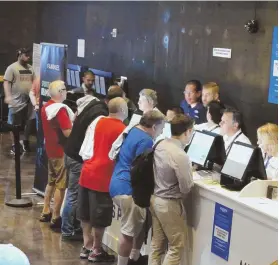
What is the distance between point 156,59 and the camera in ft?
30.5

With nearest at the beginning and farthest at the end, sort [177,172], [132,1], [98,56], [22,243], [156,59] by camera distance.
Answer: [177,172]
[22,243]
[156,59]
[132,1]
[98,56]

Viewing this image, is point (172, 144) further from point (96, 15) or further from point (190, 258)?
point (96, 15)

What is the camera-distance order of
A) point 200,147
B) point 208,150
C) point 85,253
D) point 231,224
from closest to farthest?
point 231,224
point 208,150
point 200,147
point 85,253

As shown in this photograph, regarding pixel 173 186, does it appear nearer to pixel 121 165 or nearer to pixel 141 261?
pixel 121 165

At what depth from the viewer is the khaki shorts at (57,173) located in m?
6.62

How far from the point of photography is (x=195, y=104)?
7227mm

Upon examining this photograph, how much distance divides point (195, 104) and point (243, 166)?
275 cm

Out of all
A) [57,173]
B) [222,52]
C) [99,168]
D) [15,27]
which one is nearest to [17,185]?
[57,173]

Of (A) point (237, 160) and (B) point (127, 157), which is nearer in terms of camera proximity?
(A) point (237, 160)

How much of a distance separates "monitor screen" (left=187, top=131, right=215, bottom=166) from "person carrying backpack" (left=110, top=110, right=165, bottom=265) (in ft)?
1.07

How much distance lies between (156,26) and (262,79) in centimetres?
261

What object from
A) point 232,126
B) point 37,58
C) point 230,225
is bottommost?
point 230,225

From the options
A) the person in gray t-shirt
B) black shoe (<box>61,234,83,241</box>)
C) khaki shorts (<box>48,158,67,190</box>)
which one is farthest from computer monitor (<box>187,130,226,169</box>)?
the person in gray t-shirt

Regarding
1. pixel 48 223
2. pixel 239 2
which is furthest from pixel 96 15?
pixel 48 223
